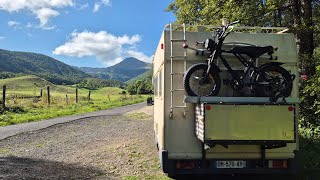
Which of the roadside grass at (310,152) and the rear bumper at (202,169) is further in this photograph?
the roadside grass at (310,152)

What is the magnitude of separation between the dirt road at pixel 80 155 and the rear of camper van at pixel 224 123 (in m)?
1.50

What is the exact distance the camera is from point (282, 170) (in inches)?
250

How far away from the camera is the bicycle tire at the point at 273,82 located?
629 cm

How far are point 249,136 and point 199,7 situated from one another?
13590mm

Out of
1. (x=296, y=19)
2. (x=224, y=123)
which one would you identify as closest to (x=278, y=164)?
(x=224, y=123)

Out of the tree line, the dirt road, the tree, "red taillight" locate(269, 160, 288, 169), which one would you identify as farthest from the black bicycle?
the tree

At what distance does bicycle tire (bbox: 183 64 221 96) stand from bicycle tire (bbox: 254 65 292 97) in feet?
2.26

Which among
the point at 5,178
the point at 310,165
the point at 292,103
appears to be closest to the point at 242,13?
the point at 310,165

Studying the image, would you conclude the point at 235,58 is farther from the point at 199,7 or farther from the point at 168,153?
the point at 199,7

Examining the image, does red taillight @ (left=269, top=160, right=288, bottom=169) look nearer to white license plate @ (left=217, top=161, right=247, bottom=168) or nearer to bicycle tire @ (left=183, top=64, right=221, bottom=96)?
white license plate @ (left=217, top=161, right=247, bottom=168)

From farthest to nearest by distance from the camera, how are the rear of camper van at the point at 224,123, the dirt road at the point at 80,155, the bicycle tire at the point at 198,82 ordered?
the dirt road at the point at 80,155, the bicycle tire at the point at 198,82, the rear of camper van at the point at 224,123

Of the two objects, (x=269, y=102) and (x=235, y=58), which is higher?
(x=235, y=58)

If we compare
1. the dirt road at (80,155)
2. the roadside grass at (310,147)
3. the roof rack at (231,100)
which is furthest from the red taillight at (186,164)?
the roadside grass at (310,147)

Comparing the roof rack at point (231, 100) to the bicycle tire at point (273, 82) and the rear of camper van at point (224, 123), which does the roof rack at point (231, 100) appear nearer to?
the rear of camper van at point (224, 123)
